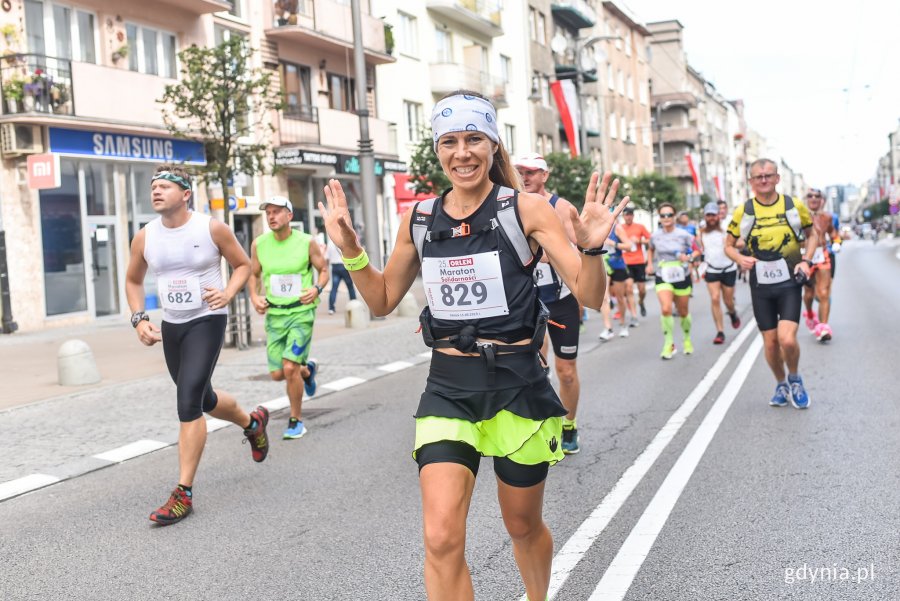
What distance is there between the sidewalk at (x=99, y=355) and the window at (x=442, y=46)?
712 inches

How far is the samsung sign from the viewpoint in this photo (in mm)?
20609

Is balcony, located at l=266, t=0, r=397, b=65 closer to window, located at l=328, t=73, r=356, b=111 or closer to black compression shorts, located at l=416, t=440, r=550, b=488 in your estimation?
window, located at l=328, t=73, r=356, b=111

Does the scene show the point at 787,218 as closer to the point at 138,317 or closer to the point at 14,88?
the point at 138,317

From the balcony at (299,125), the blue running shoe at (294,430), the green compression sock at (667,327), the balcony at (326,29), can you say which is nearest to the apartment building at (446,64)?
the balcony at (326,29)

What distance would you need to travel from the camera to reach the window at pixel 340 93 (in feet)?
102

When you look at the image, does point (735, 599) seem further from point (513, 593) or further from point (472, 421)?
point (472, 421)

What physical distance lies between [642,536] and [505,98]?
38.8 meters

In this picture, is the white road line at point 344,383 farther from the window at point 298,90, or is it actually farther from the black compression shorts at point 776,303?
the window at point 298,90

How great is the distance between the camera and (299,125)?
28.2 m

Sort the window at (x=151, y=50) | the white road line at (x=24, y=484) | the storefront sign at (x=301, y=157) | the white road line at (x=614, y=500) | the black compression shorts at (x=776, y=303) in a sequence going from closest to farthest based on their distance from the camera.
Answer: the white road line at (x=614, y=500) → the white road line at (x=24, y=484) → the black compression shorts at (x=776, y=303) → the window at (x=151, y=50) → the storefront sign at (x=301, y=157)

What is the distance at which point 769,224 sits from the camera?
810 centimetres

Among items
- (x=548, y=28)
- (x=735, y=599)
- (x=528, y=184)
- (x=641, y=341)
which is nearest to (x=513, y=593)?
(x=735, y=599)

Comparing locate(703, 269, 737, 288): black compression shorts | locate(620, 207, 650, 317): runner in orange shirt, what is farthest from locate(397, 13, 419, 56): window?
locate(703, 269, 737, 288): black compression shorts

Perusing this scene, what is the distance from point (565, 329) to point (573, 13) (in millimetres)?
49256
